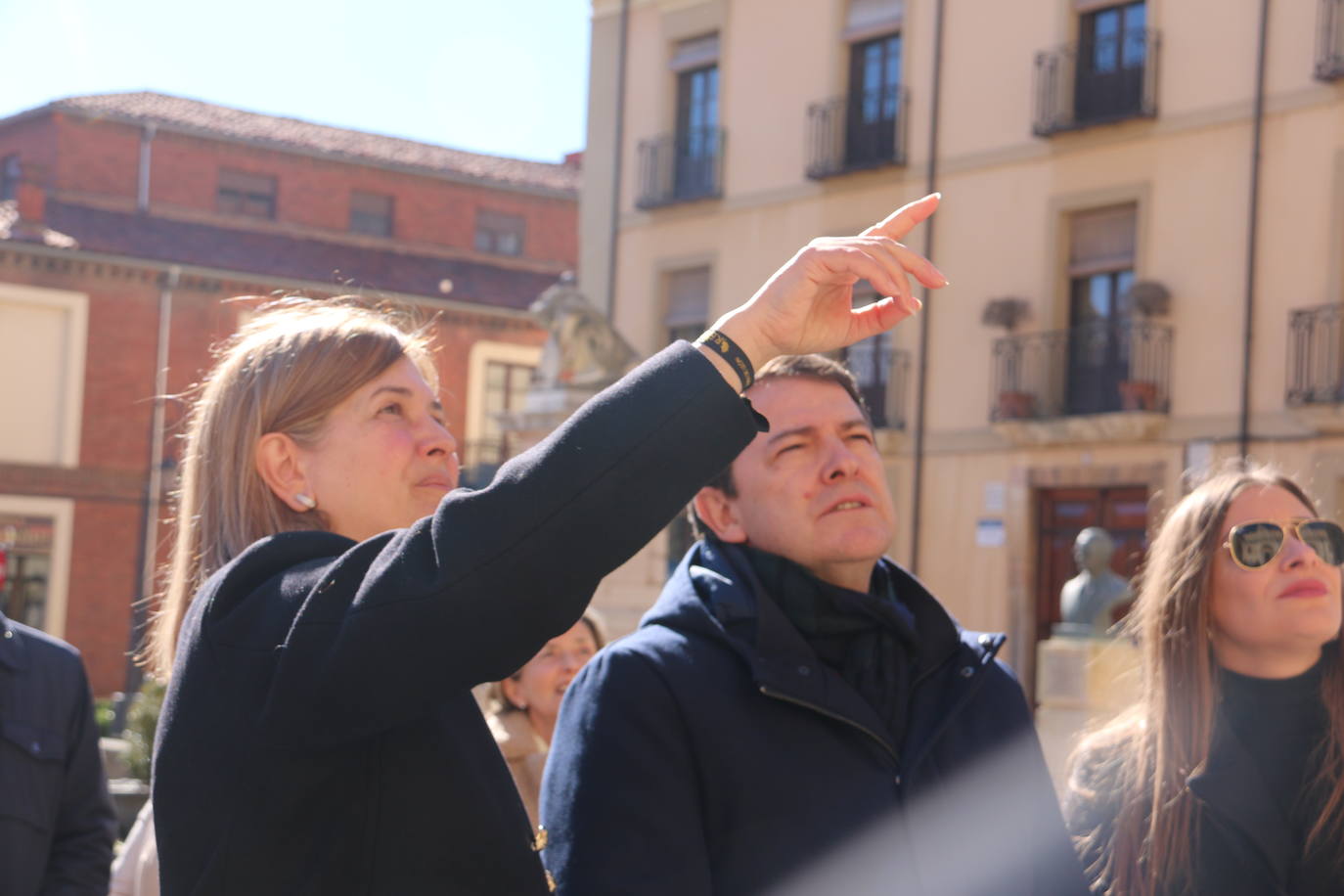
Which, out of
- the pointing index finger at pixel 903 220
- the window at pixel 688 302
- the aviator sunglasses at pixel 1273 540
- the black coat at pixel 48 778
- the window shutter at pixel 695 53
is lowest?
the black coat at pixel 48 778

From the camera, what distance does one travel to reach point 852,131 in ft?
68.8

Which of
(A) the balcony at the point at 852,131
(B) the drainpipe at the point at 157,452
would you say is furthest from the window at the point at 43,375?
(A) the balcony at the point at 852,131

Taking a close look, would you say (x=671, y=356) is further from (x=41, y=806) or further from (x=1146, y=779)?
(x=41, y=806)

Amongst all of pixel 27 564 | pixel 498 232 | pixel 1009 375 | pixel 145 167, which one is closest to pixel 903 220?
pixel 1009 375

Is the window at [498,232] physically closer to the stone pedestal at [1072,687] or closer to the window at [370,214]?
the window at [370,214]

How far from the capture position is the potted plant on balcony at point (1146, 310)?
688 inches

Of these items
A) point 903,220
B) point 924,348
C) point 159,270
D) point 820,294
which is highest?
point 159,270

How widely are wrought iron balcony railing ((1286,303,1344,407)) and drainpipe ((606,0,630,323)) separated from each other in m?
9.49

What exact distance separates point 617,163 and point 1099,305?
7395 millimetres

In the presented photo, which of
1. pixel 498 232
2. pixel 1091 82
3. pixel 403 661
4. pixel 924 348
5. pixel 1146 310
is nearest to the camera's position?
pixel 403 661

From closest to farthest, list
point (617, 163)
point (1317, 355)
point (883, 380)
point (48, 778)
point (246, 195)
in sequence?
point (48, 778) < point (1317, 355) < point (883, 380) < point (617, 163) < point (246, 195)

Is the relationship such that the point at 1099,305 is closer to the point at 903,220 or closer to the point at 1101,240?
the point at 1101,240

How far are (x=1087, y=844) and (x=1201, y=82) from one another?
15439 mm

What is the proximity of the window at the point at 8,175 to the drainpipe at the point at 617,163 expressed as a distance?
46.9 feet
